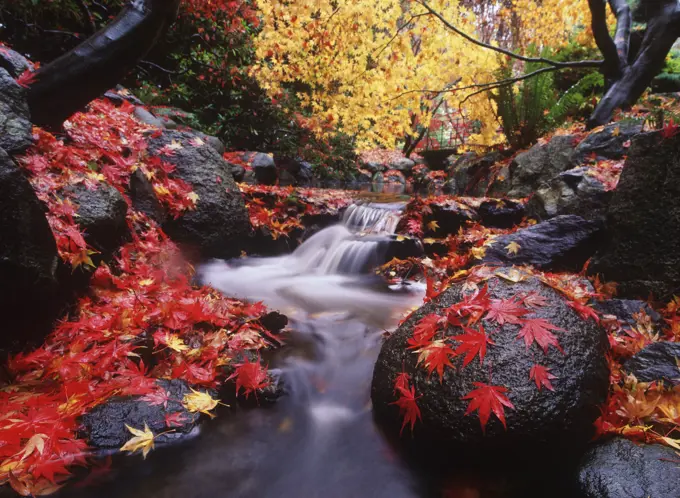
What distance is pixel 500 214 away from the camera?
19.1 feet

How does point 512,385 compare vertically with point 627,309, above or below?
below

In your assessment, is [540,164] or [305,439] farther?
[540,164]

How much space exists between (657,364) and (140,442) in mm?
3145

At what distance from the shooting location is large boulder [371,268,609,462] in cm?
184

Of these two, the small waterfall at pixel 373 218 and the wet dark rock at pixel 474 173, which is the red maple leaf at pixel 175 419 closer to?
the small waterfall at pixel 373 218

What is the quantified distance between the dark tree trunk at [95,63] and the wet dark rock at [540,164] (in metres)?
6.59

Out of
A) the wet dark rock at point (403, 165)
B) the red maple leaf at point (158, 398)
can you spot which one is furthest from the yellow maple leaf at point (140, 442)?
the wet dark rock at point (403, 165)

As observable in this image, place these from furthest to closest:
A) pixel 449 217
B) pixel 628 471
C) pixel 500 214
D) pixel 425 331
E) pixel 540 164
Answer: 1. pixel 540 164
2. pixel 449 217
3. pixel 500 214
4. pixel 425 331
5. pixel 628 471

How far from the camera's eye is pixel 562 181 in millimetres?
5070

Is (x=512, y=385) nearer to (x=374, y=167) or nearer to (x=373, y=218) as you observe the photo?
(x=373, y=218)

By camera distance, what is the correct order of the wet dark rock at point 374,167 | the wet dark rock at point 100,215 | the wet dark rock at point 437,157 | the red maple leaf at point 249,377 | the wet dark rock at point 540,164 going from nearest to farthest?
the red maple leaf at point 249,377 → the wet dark rock at point 100,215 → the wet dark rock at point 540,164 → the wet dark rock at point 437,157 → the wet dark rock at point 374,167

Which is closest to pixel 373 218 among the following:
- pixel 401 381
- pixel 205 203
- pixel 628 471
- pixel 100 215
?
pixel 205 203

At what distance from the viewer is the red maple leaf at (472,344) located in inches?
79.5

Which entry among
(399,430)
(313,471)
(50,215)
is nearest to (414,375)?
(399,430)
